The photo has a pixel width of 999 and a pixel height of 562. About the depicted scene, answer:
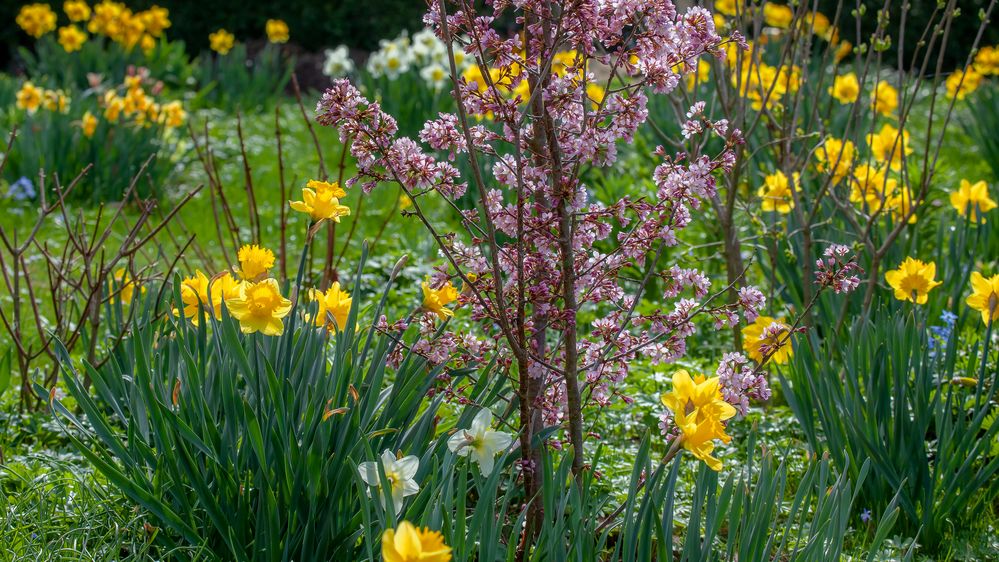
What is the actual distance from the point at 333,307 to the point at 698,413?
2.58ft

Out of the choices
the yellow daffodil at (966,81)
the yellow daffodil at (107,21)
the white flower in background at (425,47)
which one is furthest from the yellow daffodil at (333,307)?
the yellow daffodil at (107,21)

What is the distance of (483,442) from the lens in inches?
67.3

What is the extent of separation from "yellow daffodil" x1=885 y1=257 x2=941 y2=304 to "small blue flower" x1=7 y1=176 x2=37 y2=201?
12.3ft

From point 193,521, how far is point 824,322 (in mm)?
2088

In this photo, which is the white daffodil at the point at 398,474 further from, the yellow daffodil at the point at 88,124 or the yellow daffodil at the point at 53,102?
the yellow daffodil at the point at 53,102

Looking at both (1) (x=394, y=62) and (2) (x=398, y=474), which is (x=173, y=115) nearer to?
(1) (x=394, y=62)

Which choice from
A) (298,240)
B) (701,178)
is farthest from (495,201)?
(298,240)

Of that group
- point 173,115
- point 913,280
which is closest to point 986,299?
point 913,280

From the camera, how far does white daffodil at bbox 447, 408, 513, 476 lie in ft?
5.59

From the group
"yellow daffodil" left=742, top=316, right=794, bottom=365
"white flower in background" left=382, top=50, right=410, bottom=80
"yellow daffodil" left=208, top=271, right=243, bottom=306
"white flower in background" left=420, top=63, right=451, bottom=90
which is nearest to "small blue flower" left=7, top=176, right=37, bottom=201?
"white flower in background" left=420, top=63, right=451, bottom=90

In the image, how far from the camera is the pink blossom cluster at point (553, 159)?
1.75 meters

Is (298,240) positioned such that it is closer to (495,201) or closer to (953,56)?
(495,201)

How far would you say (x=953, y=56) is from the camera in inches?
433

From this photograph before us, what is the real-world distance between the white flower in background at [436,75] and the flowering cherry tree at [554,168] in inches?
164
